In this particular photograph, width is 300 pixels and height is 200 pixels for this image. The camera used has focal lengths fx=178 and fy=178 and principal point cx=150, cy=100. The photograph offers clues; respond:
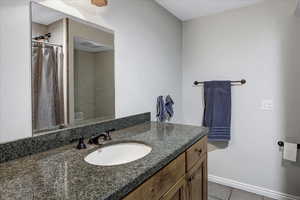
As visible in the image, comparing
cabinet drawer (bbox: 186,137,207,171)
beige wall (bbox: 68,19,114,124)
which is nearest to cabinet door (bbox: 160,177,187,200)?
cabinet drawer (bbox: 186,137,207,171)

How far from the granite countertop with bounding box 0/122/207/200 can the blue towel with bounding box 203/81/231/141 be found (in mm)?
1312

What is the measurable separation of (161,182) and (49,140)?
0.68 metres

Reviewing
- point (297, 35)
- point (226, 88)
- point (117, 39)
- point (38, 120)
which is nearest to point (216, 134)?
point (226, 88)

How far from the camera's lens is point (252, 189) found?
7.00 feet

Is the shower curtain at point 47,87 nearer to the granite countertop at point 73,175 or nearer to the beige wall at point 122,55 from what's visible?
the beige wall at point 122,55

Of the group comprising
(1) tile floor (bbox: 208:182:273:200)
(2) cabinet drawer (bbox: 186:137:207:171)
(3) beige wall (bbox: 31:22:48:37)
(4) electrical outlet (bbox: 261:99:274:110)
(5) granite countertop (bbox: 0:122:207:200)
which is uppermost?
(3) beige wall (bbox: 31:22:48:37)

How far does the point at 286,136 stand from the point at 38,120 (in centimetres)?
235

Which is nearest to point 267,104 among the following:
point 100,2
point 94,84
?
point 94,84

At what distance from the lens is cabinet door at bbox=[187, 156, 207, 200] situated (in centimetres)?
120

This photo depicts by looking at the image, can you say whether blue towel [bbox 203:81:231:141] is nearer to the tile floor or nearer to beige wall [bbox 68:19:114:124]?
the tile floor

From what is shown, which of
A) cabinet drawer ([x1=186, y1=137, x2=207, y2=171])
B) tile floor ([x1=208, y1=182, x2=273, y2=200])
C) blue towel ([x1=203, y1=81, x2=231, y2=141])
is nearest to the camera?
cabinet drawer ([x1=186, y1=137, x2=207, y2=171])

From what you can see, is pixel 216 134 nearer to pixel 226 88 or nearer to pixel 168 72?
pixel 226 88

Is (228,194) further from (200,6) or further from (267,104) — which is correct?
(200,6)

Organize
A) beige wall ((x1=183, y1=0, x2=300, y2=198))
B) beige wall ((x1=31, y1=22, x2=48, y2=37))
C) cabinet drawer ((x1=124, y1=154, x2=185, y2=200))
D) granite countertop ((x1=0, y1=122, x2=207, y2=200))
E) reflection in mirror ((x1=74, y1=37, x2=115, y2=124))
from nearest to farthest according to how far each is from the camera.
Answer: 1. granite countertop ((x1=0, y1=122, x2=207, y2=200))
2. cabinet drawer ((x1=124, y1=154, x2=185, y2=200))
3. beige wall ((x1=31, y1=22, x2=48, y2=37))
4. reflection in mirror ((x1=74, y1=37, x2=115, y2=124))
5. beige wall ((x1=183, y1=0, x2=300, y2=198))
